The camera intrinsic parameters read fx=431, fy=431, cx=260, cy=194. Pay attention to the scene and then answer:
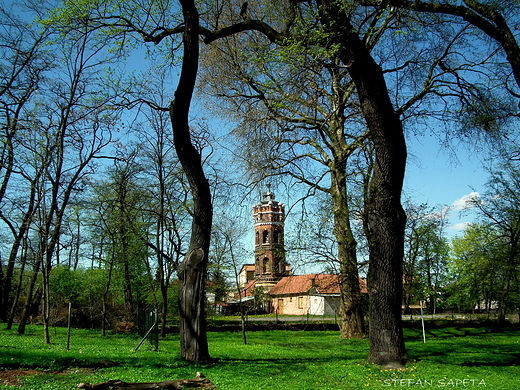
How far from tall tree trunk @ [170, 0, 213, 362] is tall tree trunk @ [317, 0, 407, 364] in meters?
2.72

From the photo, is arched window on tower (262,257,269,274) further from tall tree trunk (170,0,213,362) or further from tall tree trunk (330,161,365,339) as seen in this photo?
tall tree trunk (170,0,213,362)

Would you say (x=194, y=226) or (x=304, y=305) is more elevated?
(x=194, y=226)

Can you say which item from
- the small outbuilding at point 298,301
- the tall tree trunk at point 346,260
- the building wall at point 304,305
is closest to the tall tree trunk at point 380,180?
the tall tree trunk at point 346,260

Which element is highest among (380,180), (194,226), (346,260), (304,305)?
(380,180)

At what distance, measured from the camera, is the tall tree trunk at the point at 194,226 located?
8.75m

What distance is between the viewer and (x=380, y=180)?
8734 mm

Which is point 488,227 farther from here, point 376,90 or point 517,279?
point 376,90

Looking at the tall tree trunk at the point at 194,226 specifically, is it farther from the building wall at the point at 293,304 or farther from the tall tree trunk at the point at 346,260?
the building wall at the point at 293,304

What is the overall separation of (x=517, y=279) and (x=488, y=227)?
4.09 meters

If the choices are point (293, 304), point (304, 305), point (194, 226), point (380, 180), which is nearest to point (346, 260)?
point (380, 180)

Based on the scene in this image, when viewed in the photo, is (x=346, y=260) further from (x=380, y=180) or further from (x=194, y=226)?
(x=194, y=226)

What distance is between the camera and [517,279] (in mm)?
28797

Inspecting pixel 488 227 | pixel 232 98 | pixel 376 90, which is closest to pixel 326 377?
pixel 376 90

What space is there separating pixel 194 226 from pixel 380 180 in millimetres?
4017
